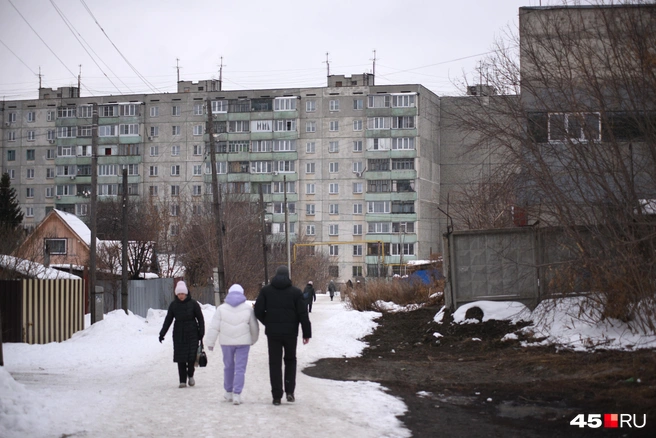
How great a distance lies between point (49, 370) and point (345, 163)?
69.1 m

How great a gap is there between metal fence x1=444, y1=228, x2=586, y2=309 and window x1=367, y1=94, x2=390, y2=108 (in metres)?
62.2

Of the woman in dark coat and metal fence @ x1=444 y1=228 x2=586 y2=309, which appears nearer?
the woman in dark coat

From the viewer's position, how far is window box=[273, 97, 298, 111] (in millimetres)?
83750

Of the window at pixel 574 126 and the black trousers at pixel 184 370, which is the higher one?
the window at pixel 574 126

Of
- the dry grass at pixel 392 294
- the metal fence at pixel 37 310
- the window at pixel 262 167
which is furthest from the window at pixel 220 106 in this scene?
the metal fence at pixel 37 310

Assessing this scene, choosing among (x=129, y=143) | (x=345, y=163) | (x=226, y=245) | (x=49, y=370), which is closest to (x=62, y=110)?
(x=129, y=143)

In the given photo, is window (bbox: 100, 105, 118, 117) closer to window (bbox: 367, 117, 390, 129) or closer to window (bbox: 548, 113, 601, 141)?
window (bbox: 367, 117, 390, 129)

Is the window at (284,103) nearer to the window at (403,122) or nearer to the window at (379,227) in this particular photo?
the window at (403,122)

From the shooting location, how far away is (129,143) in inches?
3442

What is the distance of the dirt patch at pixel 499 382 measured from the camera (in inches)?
357

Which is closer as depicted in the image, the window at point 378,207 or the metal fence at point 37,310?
the metal fence at point 37,310

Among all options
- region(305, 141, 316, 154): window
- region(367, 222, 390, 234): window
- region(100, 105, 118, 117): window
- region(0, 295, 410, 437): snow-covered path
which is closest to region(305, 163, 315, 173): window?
region(305, 141, 316, 154): window

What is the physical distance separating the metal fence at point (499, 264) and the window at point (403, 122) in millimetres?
61025

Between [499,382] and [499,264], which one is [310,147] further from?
[499,382]
